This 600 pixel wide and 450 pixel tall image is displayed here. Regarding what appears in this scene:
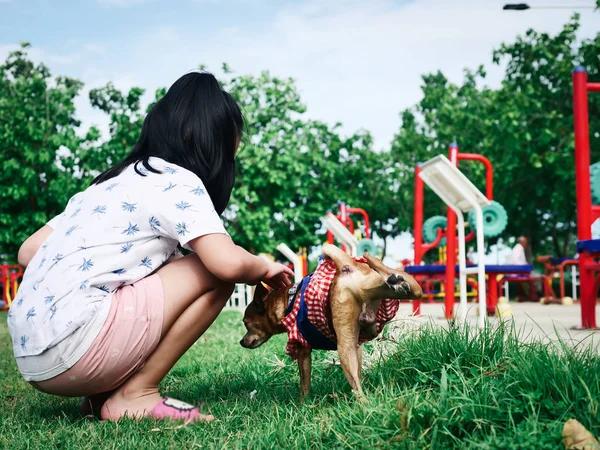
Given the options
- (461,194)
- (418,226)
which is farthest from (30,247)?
(418,226)

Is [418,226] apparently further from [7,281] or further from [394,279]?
[7,281]

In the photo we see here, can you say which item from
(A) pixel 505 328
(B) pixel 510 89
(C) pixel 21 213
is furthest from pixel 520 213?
(A) pixel 505 328

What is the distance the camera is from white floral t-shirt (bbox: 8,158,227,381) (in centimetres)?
244

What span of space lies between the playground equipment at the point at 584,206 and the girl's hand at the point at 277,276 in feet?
11.7

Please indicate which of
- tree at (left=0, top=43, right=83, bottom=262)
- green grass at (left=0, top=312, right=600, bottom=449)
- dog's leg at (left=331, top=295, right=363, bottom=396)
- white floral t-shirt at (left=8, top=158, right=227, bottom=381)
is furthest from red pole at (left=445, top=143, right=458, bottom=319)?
tree at (left=0, top=43, right=83, bottom=262)

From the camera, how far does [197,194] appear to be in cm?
249

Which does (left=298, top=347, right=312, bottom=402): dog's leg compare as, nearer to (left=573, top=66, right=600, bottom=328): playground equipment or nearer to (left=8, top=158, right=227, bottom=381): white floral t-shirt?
(left=8, top=158, right=227, bottom=381): white floral t-shirt

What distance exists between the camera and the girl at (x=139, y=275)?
8.02 ft

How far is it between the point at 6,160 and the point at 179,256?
2026 centimetres

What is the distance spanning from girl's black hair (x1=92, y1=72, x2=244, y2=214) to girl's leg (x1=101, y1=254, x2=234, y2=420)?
0.39 m

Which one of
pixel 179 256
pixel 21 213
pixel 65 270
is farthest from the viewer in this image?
pixel 21 213

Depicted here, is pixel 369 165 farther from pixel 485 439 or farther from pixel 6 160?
pixel 485 439

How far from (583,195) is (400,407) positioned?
4.33 meters

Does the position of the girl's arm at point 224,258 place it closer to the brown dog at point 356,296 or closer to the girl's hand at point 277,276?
the girl's hand at point 277,276
